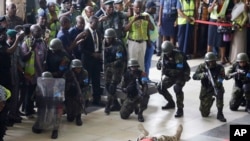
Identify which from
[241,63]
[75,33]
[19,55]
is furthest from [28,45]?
[241,63]

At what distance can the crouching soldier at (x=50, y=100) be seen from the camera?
9.41m

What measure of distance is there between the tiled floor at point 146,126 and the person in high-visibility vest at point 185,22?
4152 millimetres

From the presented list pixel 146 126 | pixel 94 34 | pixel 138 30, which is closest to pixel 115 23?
pixel 138 30

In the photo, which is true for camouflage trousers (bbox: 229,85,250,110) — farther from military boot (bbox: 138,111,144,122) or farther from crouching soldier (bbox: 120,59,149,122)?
military boot (bbox: 138,111,144,122)

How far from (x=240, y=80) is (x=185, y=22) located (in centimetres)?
462

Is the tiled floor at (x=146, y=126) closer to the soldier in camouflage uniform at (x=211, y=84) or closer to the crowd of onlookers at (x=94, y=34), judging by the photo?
the soldier in camouflage uniform at (x=211, y=84)

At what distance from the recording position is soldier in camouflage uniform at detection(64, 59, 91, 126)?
9.91m

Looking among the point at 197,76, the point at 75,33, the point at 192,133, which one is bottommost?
the point at 192,133

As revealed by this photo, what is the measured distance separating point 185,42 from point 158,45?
0.87 m

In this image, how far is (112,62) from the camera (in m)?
10.8

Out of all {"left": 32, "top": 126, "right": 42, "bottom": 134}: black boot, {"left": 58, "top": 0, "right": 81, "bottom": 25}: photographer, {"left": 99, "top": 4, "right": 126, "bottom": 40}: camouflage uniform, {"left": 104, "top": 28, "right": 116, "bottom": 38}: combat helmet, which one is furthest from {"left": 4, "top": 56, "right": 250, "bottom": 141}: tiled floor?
{"left": 58, "top": 0, "right": 81, "bottom": 25}: photographer

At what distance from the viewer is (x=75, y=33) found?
11.0 meters

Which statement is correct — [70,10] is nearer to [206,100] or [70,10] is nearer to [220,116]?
[206,100]

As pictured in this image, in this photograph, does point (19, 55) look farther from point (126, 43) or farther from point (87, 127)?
point (126, 43)
